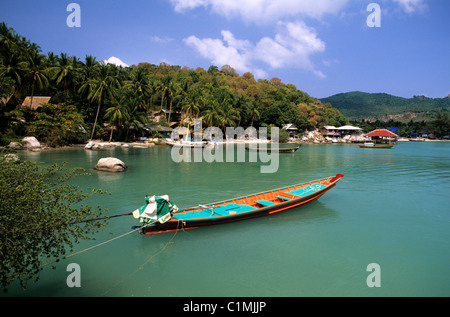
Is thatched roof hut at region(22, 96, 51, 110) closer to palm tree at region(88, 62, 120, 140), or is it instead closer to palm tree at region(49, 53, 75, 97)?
palm tree at region(49, 53, 75, 97)

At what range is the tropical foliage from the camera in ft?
110

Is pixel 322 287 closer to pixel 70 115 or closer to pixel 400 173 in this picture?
pixel 400 173

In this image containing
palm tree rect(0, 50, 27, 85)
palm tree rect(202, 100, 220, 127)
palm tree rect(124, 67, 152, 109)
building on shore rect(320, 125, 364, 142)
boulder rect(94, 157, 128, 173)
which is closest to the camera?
boulder rect(94, 157, 128, 173)

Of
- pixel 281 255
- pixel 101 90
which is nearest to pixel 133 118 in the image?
pixel 101 90

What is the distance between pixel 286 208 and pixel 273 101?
6375cm

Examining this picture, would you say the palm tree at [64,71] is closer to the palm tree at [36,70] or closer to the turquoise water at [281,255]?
→ the palm tree at [36,70]

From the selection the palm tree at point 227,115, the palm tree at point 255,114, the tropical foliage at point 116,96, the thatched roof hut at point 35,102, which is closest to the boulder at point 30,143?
the tropical foliage at point 116,96

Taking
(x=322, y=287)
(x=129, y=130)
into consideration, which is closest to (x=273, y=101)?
(x=129, y=130)

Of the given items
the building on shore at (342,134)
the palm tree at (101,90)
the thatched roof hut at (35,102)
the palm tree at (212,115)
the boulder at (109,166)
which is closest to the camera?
the boulder at (109,166)

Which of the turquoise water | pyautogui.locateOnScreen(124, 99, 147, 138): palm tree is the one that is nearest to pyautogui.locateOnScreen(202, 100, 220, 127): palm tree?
pyautogui.locateOnScreen(124, 99, 147, 138): palm tree

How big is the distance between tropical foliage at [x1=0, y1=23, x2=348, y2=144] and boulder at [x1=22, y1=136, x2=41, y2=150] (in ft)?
8.23

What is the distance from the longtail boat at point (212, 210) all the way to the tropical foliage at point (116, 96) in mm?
20303

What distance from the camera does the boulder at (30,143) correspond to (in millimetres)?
29062

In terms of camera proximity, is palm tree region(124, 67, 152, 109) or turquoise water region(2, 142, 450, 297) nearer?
turquoise water region(2, 142, 450, 297)
